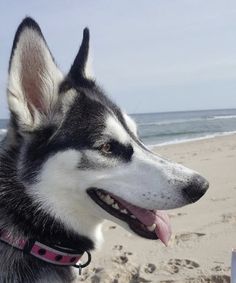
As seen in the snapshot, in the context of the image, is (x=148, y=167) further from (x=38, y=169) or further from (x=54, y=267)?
(x=54, y=267)

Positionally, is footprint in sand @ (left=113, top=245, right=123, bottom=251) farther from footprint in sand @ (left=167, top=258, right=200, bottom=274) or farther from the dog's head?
the dog's head

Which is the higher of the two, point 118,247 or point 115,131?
point 115,131

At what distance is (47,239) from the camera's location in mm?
3088

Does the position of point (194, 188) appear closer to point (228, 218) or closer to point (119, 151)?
point (119, 151)

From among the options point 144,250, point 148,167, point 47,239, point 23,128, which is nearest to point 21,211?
point 47,239

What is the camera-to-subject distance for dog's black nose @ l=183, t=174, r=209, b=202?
2.96 metres

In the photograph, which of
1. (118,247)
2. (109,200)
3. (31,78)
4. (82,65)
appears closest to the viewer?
(109,200)

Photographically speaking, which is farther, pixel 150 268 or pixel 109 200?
pixel 150 268

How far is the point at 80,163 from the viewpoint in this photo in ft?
10.00

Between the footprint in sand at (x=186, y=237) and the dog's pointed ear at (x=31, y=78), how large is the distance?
2707 mm

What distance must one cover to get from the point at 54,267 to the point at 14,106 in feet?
3.37

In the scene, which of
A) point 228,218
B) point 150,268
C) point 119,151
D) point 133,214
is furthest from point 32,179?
point 228,218

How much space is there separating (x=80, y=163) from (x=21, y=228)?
0.53 meters

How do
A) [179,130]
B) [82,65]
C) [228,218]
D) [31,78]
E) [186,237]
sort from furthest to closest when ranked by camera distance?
[179,130] < [228,218] < [186,237] < [82,65] < [31,78]
